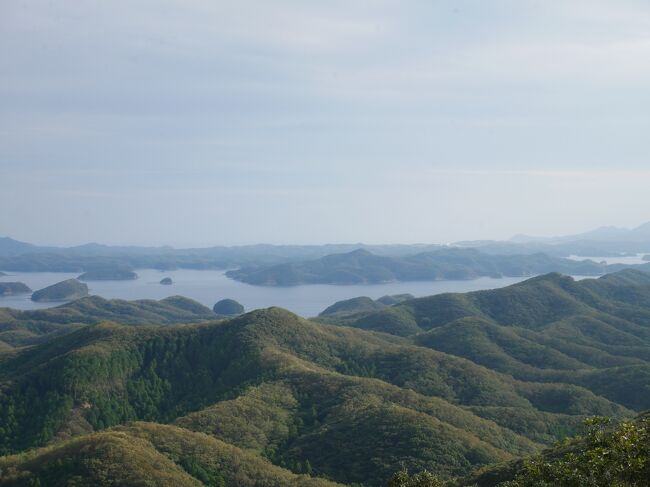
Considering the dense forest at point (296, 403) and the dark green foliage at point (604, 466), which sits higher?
the dark green foliage at point (604, 466)

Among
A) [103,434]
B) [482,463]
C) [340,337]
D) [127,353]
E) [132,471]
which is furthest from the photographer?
[340,337]

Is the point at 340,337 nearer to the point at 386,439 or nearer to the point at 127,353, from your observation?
the point at 127,353

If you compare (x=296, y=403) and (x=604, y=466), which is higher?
(x=604, y=466)

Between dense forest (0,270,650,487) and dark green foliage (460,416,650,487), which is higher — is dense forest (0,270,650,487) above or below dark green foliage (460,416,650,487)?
below

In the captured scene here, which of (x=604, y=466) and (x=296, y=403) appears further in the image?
(x=296, y=403)

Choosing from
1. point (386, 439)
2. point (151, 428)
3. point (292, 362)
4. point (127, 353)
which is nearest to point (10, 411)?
point (127, 353)

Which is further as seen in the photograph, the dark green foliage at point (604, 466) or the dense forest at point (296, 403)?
the dense forest at point (296, 403)

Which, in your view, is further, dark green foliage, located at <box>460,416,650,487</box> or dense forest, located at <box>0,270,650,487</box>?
dense forest, located at <box>0,270,650,487</box>

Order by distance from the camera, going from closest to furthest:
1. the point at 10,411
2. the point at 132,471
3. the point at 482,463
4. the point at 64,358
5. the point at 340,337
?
1. the point at 132,471
2. the point at 482,463
3. the point at 10,411
4. the point at 64,358
5. the point at 340,337
